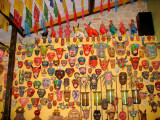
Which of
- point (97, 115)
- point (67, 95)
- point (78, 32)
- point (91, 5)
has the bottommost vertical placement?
point (97, 115)

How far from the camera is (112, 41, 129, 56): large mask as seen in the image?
4805 millimetres

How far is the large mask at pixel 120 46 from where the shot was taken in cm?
480

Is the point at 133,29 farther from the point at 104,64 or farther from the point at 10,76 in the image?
the point at 10,76

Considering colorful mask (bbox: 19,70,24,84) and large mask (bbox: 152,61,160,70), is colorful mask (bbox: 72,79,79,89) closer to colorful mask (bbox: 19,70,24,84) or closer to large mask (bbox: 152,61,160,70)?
colorful mask (bbox: 19,70,24,84)

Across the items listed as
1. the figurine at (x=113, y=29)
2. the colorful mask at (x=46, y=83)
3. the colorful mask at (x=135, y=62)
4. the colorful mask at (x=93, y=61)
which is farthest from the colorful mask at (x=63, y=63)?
the colorful mask at (x=135, y=62)

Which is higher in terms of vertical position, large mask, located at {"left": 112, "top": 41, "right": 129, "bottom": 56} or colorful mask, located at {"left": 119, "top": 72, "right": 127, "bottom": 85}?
large mask, located at {"left": 112, "top": 41, "right": 129, "bottom": 56}

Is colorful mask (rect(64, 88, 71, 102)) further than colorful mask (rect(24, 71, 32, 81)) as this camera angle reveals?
No

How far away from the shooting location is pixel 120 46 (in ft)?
15.9

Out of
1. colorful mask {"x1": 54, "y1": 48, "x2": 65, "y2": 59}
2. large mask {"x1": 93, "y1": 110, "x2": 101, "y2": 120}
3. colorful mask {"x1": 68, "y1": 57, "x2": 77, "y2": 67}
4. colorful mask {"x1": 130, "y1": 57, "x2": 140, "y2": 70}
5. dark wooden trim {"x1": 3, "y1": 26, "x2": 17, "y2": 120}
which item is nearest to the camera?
large mask {"x1": 93, "y1": 110, "x2": 101, "y2": 120}

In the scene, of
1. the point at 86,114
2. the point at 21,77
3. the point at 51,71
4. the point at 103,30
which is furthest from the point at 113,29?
the point at 21,77

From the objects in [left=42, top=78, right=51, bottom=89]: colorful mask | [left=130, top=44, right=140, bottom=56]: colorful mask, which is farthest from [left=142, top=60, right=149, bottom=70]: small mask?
[left=42, top=78, right=51, bottom=89]: colorful mask

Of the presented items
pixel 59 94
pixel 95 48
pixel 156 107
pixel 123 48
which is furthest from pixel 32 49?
pixel 156 107

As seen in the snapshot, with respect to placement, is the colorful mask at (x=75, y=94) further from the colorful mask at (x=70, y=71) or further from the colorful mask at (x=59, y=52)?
the colorful mask at (x=59, y=52)

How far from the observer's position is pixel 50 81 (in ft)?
15.4
